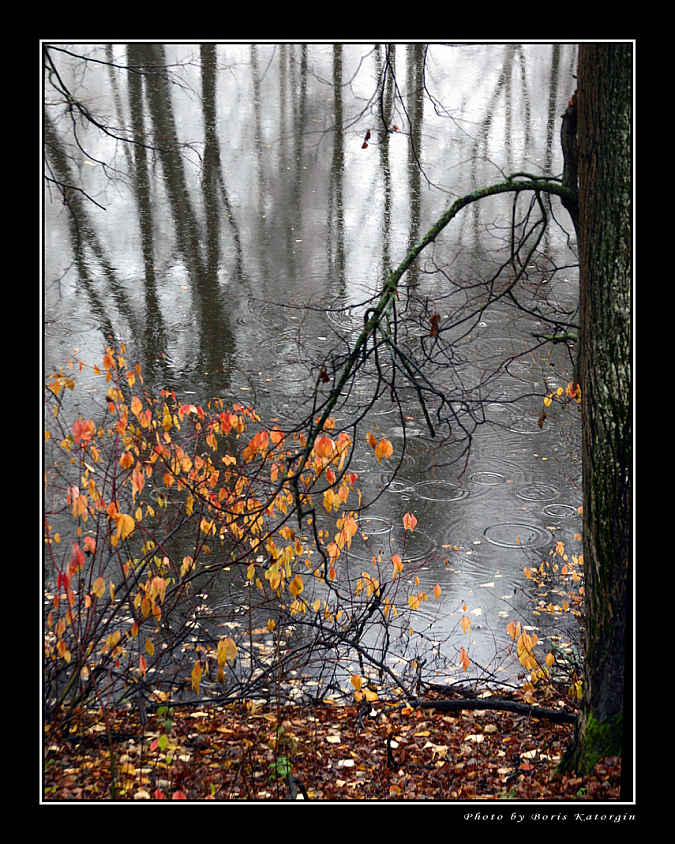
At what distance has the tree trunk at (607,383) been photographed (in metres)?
3.74

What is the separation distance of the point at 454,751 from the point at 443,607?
5.68 ft

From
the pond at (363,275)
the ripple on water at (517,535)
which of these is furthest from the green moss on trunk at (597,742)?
the ripple on water at (517,535)

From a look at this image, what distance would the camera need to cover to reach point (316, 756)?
4.64 metres

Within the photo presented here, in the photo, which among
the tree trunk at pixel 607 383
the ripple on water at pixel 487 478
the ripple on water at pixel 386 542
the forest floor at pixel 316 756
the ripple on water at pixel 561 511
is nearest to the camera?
the tree trunk at pixel 607 383

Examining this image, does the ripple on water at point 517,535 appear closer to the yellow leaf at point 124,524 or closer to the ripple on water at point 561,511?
the ripple on water at point 561,511

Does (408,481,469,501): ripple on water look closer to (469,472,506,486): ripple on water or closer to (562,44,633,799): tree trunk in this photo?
(469,472,506,486): ripple on water

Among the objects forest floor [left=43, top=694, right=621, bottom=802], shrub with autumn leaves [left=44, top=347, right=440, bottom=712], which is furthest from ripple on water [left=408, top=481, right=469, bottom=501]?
forest floor [left=43, top=694, right=621, bottom=802]

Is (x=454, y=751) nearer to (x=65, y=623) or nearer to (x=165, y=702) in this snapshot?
(x=165, y=702)

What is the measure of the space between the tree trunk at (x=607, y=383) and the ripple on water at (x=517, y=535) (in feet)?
10.2

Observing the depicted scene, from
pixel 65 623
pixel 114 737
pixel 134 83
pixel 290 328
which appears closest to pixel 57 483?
pixel 65 623

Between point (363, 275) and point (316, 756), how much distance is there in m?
9.18

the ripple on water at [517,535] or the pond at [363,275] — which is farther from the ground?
the pond at [363,275]

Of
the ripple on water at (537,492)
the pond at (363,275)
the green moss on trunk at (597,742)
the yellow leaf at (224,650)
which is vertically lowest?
the green moss on trunk at (597,742)

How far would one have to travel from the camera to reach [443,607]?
252 inches
